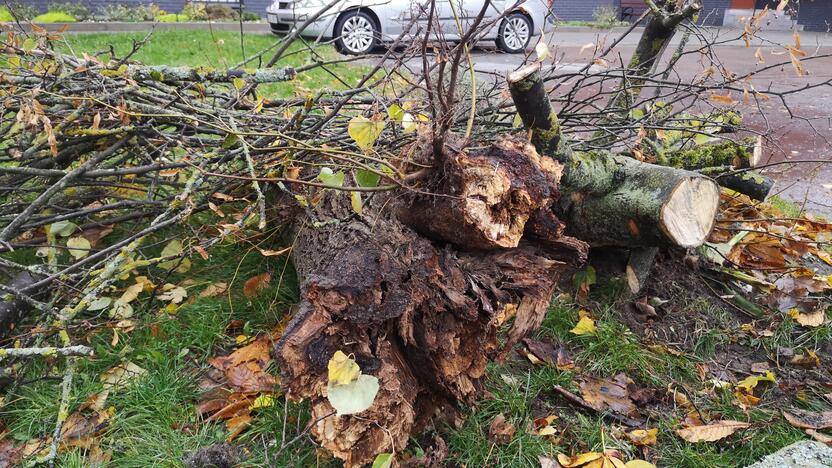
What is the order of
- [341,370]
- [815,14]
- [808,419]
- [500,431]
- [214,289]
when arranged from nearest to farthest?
[341,370] → [500,431] → [808,419] → [214,289] → [815,14]

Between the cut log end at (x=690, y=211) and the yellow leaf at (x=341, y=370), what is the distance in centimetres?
139

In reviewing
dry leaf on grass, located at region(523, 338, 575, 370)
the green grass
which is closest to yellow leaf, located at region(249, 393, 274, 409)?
dry leaf on grass, located at region(523, 338, 575, 370)

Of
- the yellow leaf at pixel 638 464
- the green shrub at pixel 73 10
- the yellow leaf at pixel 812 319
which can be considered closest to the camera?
the yellow leaf at pixel 638 464

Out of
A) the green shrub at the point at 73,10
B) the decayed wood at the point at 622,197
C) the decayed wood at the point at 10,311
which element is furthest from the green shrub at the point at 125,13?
the decayed wood at the point at 622,197

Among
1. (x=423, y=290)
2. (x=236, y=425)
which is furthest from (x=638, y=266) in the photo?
(x=236, y=425)

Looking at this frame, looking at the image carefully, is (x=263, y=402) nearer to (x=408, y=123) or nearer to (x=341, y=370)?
(x=341, y=370)

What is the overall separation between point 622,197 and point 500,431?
3.60 feet

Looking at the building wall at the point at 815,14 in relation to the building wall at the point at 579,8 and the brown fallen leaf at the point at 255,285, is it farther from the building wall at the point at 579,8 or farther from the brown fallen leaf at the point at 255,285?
the brown fallen leaf at the point at 255,285

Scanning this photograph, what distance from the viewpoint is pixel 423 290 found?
1.97 meters

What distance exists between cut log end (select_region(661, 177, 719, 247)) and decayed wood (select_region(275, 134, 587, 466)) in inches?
16.1

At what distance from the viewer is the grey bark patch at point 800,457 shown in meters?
1.91

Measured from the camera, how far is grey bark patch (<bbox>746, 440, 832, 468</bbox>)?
191 centimetres

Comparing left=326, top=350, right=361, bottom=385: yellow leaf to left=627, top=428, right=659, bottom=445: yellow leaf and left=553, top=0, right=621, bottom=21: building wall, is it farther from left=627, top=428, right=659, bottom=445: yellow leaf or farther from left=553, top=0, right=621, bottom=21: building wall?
left=553, top=0, right=621, bottom=21: building wall

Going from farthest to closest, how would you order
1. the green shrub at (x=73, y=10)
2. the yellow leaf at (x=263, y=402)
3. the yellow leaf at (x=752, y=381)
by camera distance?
the green shrub at (x=73, y=10)
the yellow leaf at (x=752, y=381)
the yellow leaf at (x=263, y=402)
